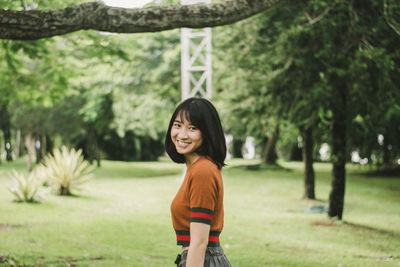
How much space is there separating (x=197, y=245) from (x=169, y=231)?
7.90m

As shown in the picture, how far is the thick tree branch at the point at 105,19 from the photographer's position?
4.16m

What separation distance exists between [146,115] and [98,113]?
4103 millimetres

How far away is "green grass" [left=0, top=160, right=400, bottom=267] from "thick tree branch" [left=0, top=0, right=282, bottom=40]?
11.2 feet

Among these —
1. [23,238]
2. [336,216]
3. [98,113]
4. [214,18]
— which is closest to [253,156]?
[98,113]

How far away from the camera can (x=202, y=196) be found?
218cm

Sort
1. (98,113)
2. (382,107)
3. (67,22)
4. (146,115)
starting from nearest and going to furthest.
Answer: (67,22)
(382,107)
(146,115)
(98,113)

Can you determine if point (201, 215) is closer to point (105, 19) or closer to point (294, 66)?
point (105, 19)

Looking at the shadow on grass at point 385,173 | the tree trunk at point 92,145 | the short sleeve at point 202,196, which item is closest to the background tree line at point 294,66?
the short sleeve at point 202,196

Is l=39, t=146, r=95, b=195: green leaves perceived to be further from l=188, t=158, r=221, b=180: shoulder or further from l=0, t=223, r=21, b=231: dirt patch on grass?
l=188, t=158, r=221, b=180: shoulder

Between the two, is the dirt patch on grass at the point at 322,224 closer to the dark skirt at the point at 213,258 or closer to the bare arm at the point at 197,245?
the dark skirt at the point at 213,258

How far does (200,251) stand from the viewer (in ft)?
7.14

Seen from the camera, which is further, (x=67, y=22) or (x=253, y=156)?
(x=253, y=156)

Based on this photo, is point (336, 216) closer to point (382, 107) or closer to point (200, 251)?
point (382, 107)

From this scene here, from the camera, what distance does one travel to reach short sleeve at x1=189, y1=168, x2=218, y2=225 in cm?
218
